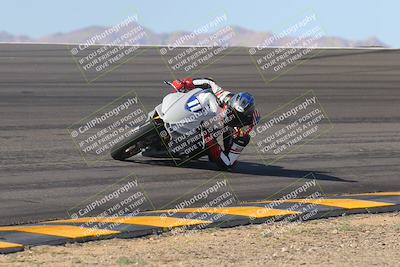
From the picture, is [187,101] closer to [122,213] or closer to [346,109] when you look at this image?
[122,213]

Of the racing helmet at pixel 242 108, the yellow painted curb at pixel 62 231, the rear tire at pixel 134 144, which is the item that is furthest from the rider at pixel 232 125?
the yellow painted curb at pixel 62 231

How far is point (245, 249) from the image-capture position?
909cm

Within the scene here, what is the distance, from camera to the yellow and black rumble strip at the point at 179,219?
30.3ft

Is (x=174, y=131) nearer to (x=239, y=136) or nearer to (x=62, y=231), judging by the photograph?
(x=239, y=136)

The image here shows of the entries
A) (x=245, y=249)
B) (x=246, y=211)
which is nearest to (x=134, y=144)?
(x=246, y=211)

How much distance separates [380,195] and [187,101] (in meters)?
3.12

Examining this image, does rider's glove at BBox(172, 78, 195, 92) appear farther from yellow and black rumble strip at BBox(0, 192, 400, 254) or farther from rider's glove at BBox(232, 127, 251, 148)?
yellow and black rumble strip at BBox(0, 192, 400, 254)

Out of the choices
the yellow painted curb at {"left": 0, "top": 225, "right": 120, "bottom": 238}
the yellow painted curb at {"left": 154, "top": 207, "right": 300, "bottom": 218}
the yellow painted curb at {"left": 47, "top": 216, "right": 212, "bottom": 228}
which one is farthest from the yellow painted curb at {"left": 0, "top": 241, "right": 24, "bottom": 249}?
the yellow painted curb at {"left": 154, "top": 207, "right": 300, "bottom": 218}

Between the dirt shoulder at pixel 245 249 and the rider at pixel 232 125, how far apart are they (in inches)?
109

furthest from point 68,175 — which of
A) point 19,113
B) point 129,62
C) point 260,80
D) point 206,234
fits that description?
point 129,62

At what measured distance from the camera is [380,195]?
41.2 feet

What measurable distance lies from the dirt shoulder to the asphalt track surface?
4.89 ft

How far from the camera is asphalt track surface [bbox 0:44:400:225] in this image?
11.9 m

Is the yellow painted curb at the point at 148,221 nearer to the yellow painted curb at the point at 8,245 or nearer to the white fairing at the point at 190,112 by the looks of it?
the yellow painted curb at the point at 8,245
